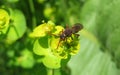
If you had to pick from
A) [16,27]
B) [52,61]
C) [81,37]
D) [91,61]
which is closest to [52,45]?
[52,61]

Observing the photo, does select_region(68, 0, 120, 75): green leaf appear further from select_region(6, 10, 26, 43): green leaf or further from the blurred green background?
select_region(6, 10, 26, 43): green leaf

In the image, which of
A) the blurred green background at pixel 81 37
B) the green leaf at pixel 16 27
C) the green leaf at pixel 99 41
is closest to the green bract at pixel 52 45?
the blurred green background at pixel 81 37

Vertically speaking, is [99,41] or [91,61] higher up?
[99,41]

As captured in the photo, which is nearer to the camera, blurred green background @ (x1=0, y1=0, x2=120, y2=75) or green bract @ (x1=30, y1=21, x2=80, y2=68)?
green bract @ (x1=30, y1=21, x2=80, y2=68)

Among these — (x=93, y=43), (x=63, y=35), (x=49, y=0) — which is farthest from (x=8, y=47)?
(x=63, y=35)

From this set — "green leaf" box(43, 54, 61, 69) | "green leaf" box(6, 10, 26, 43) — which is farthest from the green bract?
"green leaf" box(6, 10, 26, 43)

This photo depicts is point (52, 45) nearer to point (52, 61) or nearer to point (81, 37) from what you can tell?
point (52, 61)

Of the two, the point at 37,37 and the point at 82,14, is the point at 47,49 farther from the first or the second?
the point at 82,14
